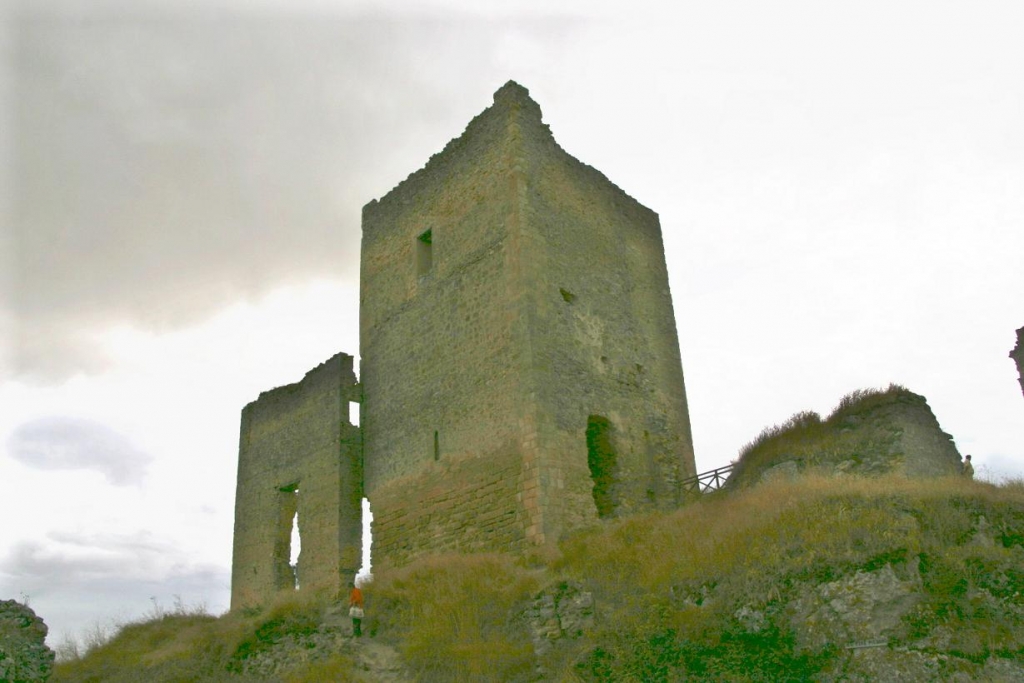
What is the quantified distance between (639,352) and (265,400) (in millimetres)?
8856

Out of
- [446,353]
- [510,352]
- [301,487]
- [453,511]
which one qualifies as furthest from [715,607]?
[301,487]

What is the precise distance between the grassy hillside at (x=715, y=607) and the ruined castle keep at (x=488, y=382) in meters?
1.50

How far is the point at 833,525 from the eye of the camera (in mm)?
9336

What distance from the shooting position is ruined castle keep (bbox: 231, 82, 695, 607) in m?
13.3

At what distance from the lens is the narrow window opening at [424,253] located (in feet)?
53.5

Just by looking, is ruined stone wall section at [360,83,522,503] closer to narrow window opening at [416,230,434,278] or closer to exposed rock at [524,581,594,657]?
narrow window opening at [416,230,434,278]

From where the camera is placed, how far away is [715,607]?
8914mm

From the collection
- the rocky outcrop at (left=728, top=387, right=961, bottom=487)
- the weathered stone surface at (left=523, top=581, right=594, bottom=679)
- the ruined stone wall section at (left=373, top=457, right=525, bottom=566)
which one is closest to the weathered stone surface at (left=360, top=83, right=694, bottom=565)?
the ruined stone wall section at (left=373, top=457, right=525, bottom=566)

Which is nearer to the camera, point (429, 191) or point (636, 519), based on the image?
point (636, 519)

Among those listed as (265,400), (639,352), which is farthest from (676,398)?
(265,400)

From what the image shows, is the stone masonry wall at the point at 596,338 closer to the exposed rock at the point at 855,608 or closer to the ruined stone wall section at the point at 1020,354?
the exposed rock at the point at 855,608

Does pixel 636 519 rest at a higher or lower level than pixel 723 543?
higher

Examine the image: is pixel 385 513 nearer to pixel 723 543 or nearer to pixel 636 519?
pixel 636 519

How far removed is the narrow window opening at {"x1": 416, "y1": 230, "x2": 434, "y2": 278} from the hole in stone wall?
4.57m
